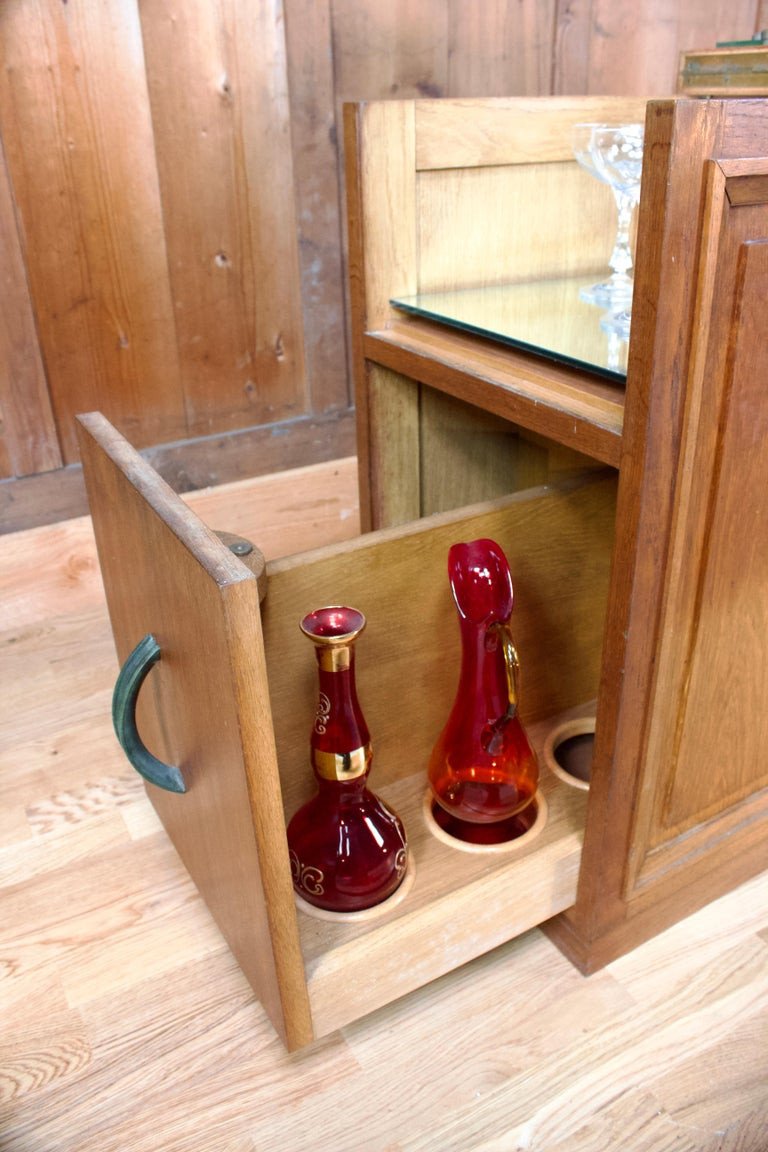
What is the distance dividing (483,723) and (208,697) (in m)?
0.26

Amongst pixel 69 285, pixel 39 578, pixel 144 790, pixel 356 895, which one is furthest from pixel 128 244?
pixel 356 895

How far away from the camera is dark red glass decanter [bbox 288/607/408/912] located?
0.66 m

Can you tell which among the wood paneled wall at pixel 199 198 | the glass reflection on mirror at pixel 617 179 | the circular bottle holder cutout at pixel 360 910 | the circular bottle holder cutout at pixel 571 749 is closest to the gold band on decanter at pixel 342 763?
the circular bottle holder cutout at pixel 360 910

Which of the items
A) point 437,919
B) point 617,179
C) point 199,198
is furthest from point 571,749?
point 199,198

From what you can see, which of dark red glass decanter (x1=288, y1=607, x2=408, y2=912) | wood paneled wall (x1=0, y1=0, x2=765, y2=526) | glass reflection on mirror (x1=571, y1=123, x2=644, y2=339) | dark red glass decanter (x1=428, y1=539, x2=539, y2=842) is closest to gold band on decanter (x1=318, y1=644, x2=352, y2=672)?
dark red glass decanter (x1=288, y1=607, x2=408, y2=912)

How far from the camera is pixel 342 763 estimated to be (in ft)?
2.23

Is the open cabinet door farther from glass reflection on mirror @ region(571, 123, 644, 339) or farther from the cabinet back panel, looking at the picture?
glass reflection on mirror @ region(571, 123, 644, 339)

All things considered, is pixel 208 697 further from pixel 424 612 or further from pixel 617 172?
pixel 617 172

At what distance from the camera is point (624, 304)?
814 mm

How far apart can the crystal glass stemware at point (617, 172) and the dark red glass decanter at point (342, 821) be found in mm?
400

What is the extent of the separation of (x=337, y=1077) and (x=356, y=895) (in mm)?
142

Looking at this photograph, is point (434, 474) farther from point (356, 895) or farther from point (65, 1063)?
point (65, 1063)

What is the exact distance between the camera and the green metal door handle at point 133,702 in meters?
0.65

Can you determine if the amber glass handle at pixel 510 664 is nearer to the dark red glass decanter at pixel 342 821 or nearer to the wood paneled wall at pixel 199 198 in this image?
the dark red glass decanter at pixel 342 821
